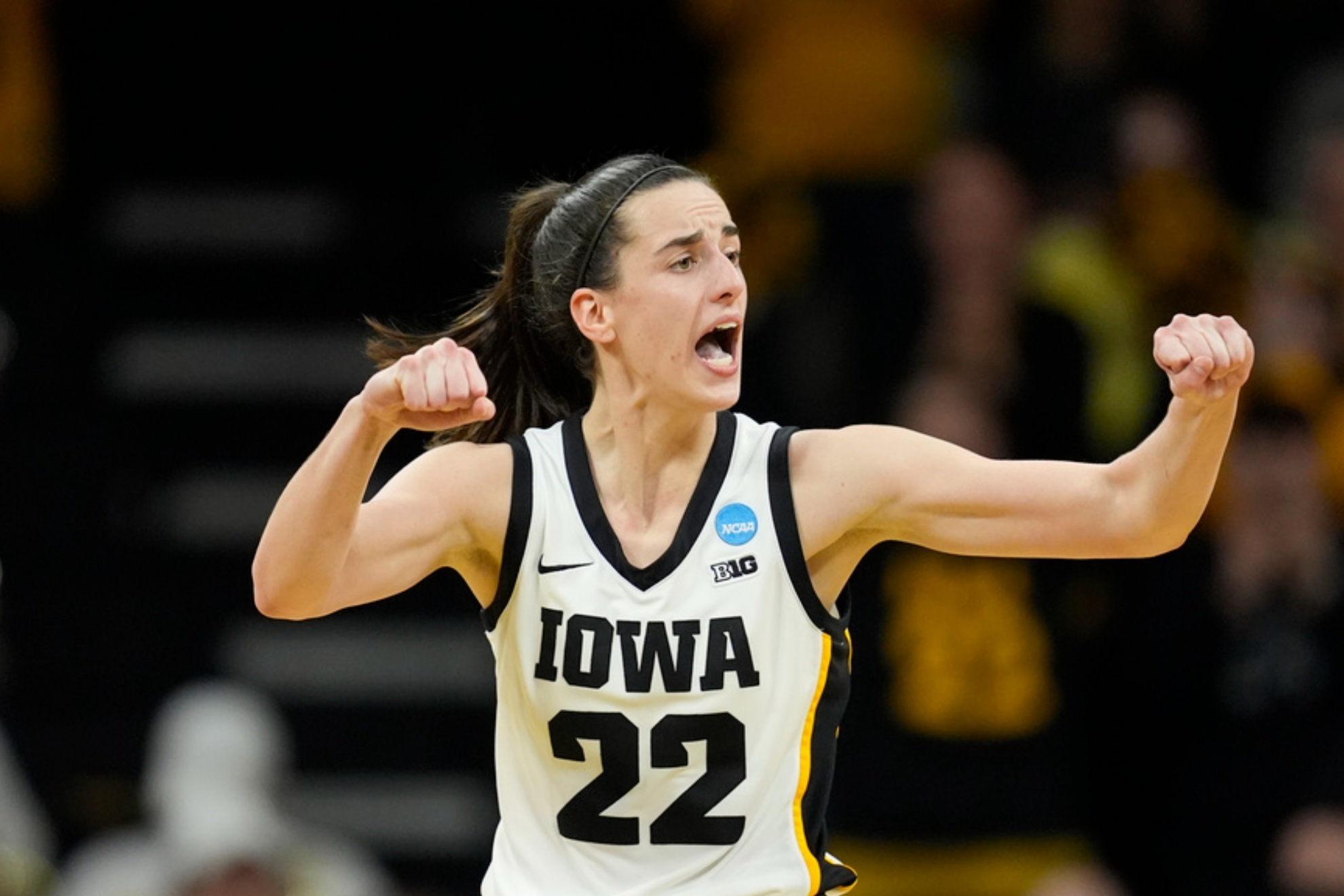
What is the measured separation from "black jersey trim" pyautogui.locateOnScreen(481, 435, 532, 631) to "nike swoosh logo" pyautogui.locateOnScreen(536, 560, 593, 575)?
47 mm

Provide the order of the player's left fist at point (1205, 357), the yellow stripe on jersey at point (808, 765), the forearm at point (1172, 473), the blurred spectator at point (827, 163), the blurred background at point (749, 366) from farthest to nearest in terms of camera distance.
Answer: the blurred spectator at point (827, 163) < the blurred background at point (749, 366) < the yellow stripe on jersey at point (808, 765) < the forearm at point (1172, 473) < the player's left fist at point (1205, 357)

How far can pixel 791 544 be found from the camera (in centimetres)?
486

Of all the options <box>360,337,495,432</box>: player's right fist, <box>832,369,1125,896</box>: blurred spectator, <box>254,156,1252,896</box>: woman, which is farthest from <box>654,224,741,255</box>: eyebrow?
<box>832,369,1125,896</box>: blurred spectator

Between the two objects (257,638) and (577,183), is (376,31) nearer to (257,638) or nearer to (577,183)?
(257,638)

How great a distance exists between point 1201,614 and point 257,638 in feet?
13.9

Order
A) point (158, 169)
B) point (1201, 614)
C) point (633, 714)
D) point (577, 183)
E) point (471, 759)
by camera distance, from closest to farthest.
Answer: point (633, 714) < point (577, 183) < point (1201, 614) < point (471, 759) < point (158, 169)

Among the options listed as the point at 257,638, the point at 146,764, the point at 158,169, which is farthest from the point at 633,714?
the point at 158,169

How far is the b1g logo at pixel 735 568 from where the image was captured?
4.85 metres

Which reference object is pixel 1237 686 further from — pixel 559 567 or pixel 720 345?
pixel 559 567

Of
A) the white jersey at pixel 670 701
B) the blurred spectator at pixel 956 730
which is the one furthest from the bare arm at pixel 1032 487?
the blurred spectator at pixel 956 730

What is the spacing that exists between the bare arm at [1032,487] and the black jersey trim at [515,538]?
1.94 feet

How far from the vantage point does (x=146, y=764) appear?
9.20m

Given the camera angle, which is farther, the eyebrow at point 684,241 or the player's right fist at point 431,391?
the eyebrow at point 684,241

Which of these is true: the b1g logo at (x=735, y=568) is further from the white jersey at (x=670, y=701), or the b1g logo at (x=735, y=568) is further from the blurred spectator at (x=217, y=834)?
the blurred spectator at (x=217, y=834)
